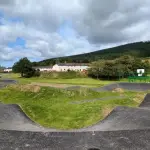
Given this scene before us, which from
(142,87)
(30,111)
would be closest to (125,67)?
(142,87)

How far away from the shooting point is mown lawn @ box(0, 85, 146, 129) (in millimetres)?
21375

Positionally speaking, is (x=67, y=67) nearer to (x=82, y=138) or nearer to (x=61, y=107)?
(x=61, y=107)

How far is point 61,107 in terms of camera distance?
1025 inches

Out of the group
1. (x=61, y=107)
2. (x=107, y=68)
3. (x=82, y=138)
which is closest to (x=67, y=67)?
(x=107, y=68)

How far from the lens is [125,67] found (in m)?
95.5

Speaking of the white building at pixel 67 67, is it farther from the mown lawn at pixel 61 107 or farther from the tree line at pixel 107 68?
the mown lawn at pixel 61 107

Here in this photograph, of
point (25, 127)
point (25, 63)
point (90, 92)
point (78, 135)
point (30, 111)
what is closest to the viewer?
point (78, 135)

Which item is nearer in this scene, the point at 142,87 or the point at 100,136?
the point at 100,136

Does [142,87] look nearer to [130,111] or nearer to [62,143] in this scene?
[130,111]

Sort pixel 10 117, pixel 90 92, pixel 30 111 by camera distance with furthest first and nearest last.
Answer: pixel 90 92, pixel 30 111, pixel 10 117

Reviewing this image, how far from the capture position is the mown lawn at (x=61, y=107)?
21375 millimetres

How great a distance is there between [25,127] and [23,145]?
4810 mm

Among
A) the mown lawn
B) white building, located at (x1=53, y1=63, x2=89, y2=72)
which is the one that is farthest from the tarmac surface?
white building, located at (x1=53, y1=63, x2=89, y2=72)

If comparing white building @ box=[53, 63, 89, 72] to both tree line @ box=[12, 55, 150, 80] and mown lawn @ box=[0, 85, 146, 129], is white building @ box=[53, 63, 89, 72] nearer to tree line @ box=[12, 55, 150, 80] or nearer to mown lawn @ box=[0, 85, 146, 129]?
tree line @ box=[12, 55, 150, 80]
